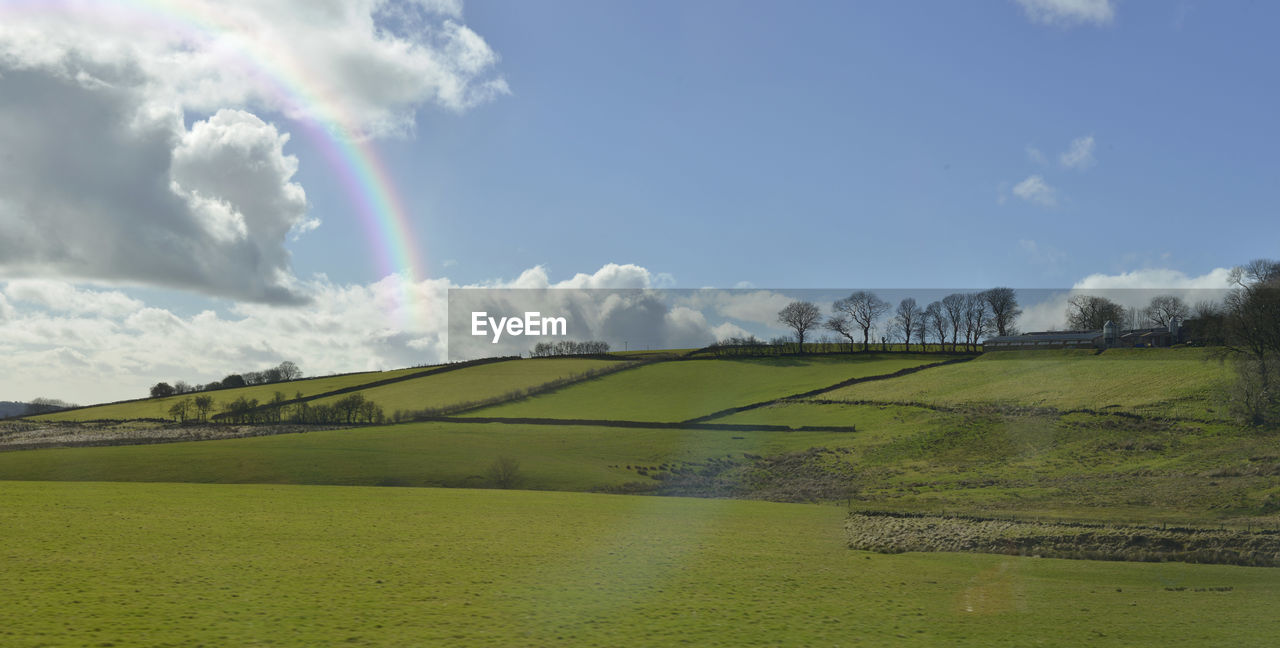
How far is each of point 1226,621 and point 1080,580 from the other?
22.1 ft

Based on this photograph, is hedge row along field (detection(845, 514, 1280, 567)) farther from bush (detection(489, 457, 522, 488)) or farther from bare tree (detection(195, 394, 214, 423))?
bare tree (detection(195, 394, 214, 423))

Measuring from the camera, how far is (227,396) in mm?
135625

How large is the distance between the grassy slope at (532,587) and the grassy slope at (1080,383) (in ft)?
179

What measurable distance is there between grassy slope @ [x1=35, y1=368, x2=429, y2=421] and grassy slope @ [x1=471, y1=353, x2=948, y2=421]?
45.9m

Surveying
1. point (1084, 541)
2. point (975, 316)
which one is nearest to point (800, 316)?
point (975, 316)

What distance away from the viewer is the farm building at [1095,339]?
135m

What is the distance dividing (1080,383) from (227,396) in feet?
433

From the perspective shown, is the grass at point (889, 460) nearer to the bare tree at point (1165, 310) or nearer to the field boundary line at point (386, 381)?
the field boundary line at point (386, 381)

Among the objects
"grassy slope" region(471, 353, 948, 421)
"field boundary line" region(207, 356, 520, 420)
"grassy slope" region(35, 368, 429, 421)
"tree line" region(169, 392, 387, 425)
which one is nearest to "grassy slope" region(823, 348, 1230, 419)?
"grassy slope" region(471, 353, 948, 421)

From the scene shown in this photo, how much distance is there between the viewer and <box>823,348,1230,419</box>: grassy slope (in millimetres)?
76625

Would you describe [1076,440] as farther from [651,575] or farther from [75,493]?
[75,493]

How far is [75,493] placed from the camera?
42469 mm

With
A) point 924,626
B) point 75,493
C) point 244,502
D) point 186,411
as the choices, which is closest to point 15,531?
point 244,502

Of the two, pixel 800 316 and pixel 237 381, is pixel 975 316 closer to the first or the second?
pixel 800 316
